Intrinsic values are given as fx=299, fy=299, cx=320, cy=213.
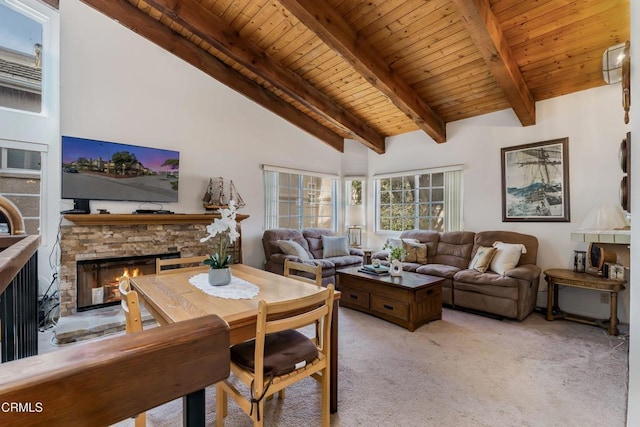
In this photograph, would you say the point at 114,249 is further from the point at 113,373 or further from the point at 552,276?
the point at 552,276

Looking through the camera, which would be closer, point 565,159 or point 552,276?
point 552,276

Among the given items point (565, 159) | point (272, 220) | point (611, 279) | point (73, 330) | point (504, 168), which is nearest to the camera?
point (73, 330)

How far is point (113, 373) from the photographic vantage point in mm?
344

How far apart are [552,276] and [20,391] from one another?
4216 millimetres

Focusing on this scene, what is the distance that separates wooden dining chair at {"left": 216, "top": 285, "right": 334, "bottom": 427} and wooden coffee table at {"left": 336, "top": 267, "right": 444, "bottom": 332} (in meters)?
1.63

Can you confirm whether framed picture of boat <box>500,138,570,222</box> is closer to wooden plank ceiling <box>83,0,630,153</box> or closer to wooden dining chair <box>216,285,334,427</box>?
wooden plank ceiling <box>83,0,630,153</box>

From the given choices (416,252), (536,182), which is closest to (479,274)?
(416,252)

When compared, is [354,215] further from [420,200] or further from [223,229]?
[223,229]

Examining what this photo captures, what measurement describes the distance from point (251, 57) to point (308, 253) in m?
2.93

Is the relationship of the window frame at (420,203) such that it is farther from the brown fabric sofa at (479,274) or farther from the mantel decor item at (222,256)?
the mantel decor item at (222,256)

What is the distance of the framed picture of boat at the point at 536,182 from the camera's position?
3.75m

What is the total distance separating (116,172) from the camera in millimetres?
3594

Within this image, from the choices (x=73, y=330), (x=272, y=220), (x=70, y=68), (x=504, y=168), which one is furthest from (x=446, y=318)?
(x=70, y=68)

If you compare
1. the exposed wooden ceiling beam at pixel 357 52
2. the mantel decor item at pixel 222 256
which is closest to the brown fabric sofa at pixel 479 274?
the exposed wooden ceiling beam at pixel 357 52
